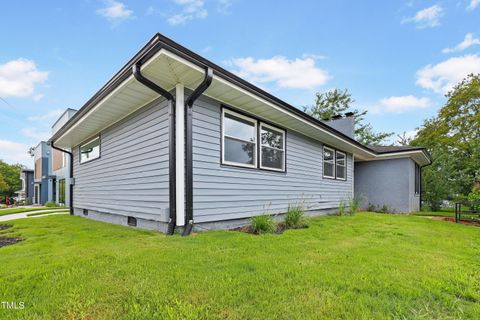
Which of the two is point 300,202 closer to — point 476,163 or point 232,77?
point 232,77

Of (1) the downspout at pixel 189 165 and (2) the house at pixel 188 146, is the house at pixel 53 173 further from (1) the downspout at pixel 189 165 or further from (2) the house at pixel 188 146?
(1) the downspout at pixel 189 165

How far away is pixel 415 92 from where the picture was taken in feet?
60.4

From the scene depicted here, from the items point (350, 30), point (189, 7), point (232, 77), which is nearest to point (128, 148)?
point (232, 77)

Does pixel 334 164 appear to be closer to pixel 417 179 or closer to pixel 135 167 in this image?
pixel 417 179

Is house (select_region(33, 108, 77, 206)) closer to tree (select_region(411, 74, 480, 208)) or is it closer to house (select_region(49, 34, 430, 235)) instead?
house (select_region(49, 34, 430, 235))

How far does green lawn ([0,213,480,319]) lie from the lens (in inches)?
67.0

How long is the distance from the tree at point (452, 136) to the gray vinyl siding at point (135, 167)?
13.8 metres

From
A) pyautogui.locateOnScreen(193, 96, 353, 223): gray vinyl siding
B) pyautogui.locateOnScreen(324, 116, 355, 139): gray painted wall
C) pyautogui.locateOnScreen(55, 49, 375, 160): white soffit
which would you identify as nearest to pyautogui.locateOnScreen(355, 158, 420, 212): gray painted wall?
pyautogui.locateOnScreen(324, 116, 355, 139): gray painted wall

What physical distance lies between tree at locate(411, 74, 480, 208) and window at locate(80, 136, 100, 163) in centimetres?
1500

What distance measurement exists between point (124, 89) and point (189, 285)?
144 inches

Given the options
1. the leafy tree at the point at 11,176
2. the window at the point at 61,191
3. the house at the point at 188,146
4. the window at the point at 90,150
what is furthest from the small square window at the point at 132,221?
the leafy tree at the point at 11,176

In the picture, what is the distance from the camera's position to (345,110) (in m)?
25.0

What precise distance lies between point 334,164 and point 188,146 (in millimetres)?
6870

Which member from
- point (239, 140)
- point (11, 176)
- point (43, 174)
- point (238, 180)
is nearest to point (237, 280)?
point (238, 180)
